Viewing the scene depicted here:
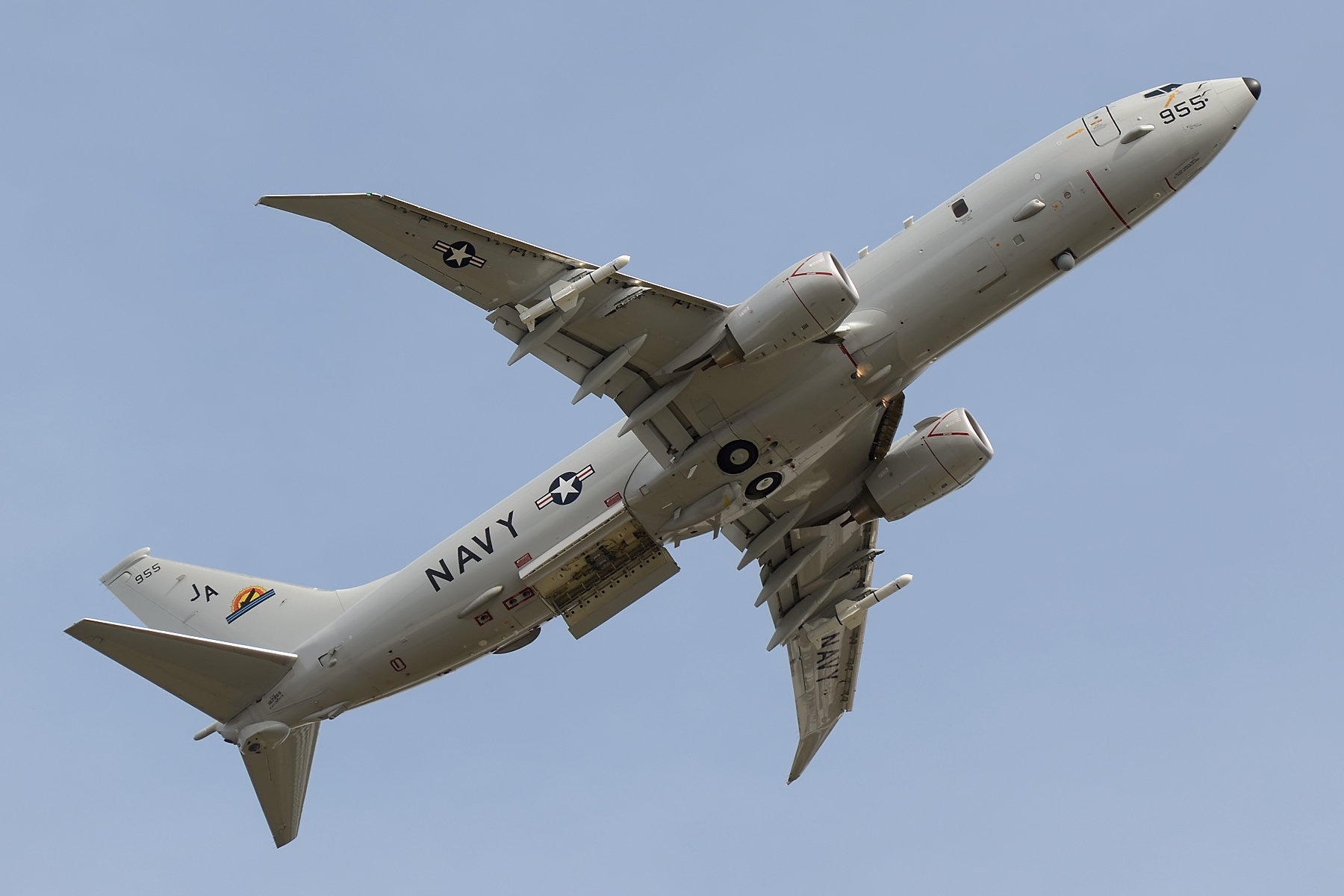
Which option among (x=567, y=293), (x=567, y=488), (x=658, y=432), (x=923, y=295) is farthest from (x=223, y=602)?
(x=923, y=295)

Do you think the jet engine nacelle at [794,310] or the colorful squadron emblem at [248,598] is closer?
the jet engine nacelle at [794,310]

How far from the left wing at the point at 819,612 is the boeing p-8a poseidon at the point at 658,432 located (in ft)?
1.38

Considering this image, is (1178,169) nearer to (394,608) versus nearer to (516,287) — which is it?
(516,287)

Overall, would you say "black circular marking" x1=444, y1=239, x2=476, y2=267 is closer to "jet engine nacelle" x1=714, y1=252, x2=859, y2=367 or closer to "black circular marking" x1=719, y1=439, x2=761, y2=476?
"jet engine nacelle" x1=714, y1=252, x2=859, y2=367

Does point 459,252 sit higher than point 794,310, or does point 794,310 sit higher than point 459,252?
point 459,252

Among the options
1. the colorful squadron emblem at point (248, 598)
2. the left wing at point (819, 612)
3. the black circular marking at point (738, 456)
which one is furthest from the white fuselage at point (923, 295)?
the colorful squadron emblem at point (248, 598)

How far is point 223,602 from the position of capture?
1594 inches

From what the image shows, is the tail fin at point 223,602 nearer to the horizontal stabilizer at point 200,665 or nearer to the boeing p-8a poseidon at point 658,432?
the boeing p-8a poseidon at point 658,432

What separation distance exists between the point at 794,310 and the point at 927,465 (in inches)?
357

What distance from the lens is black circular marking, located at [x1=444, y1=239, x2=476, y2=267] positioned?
99.9 feet

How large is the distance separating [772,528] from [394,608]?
11.3 m

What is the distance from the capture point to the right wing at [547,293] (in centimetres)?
2994

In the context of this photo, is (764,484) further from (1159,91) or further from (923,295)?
(1159,91)

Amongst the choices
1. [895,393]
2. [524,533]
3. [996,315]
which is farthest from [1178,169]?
[524,533]
